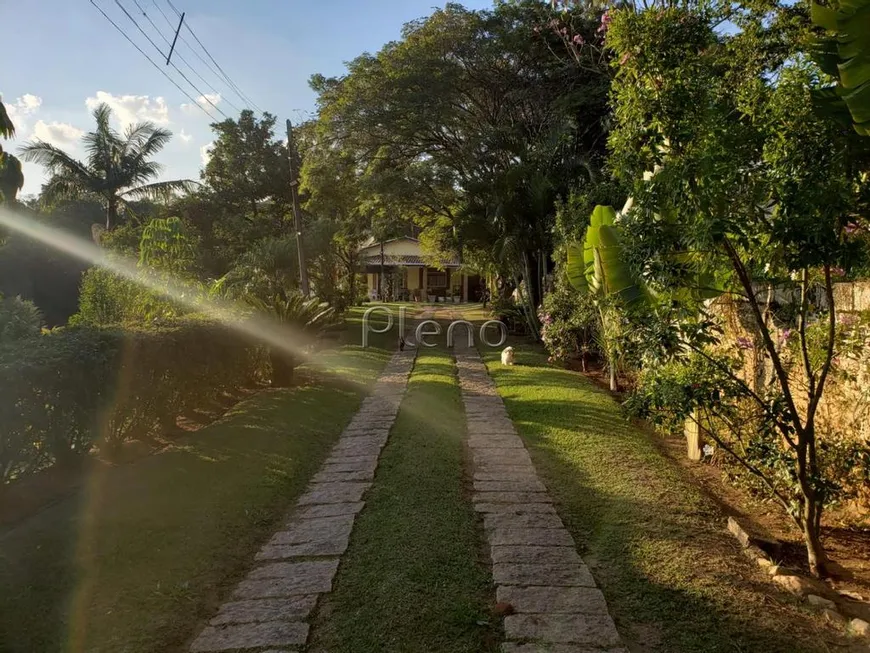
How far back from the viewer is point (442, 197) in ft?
66.2

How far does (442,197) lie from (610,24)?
16.6 metres

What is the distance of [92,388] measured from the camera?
203 inches

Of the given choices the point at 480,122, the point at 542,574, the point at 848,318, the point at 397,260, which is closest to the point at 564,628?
the point at 542,574

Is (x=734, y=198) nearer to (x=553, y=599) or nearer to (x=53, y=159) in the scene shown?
(x=553, y=599)

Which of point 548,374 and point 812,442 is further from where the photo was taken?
point 548,374

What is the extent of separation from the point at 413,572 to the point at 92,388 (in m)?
3.56

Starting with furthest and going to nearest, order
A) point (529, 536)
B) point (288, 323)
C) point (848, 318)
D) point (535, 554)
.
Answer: point (288, 323) < point (529, 536) < point (848, 318) < point (535, 554)

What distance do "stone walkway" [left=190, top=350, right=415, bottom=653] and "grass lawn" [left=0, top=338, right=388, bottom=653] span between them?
15 centimetres

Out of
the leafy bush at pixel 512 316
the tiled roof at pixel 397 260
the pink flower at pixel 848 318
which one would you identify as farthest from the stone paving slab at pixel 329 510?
the tiled roof at pixel 397 260

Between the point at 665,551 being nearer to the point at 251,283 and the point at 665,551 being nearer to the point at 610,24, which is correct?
the point at 610,24

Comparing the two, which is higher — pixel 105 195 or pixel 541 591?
pixel 105 195

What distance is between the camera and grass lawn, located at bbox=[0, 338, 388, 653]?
2.95 meters

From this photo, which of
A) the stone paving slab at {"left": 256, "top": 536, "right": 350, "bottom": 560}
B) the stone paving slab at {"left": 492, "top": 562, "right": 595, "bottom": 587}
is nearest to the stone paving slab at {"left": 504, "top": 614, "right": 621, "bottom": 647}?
the stone paving slab at {"left": 492, "top": 562, "right": 595, "bottom": 587}

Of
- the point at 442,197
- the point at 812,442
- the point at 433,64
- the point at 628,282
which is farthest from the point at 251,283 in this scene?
the point at 812,442
